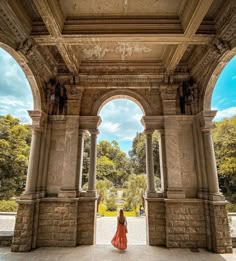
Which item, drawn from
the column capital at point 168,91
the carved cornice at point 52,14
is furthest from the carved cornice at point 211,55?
the carved cornice at point 52,14

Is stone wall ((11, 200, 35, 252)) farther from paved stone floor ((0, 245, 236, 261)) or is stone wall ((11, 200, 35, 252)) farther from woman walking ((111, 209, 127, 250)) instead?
woman walking ((111, 209, 127, 250))

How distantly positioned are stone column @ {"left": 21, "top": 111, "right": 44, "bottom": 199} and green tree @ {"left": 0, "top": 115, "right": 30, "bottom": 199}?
6.67m

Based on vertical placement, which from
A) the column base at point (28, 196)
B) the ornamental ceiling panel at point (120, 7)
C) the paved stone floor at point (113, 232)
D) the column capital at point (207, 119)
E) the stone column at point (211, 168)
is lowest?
the paved stone floor at point (113, 232)

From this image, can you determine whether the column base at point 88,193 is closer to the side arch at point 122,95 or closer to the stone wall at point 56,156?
the stone wall at point 56,156

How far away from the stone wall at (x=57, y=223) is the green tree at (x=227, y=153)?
1011 centimetres

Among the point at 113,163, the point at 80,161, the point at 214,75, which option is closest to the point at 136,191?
the point at 80,161

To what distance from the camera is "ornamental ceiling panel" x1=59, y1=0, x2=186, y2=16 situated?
3.44 meters

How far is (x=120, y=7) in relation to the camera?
11.7ft

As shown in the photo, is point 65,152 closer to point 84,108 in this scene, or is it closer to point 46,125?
point 46,125

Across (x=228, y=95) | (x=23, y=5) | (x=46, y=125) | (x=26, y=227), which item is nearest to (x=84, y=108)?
(x=46, y=125)

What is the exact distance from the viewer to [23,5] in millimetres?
3420

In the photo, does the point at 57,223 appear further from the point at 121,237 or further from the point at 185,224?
the point at 185,224

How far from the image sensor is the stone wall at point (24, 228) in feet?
13.3

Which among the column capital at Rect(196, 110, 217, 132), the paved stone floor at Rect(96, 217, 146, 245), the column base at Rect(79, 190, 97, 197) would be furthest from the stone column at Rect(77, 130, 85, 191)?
the column capital at Rect(196, 110, 217, 132)
